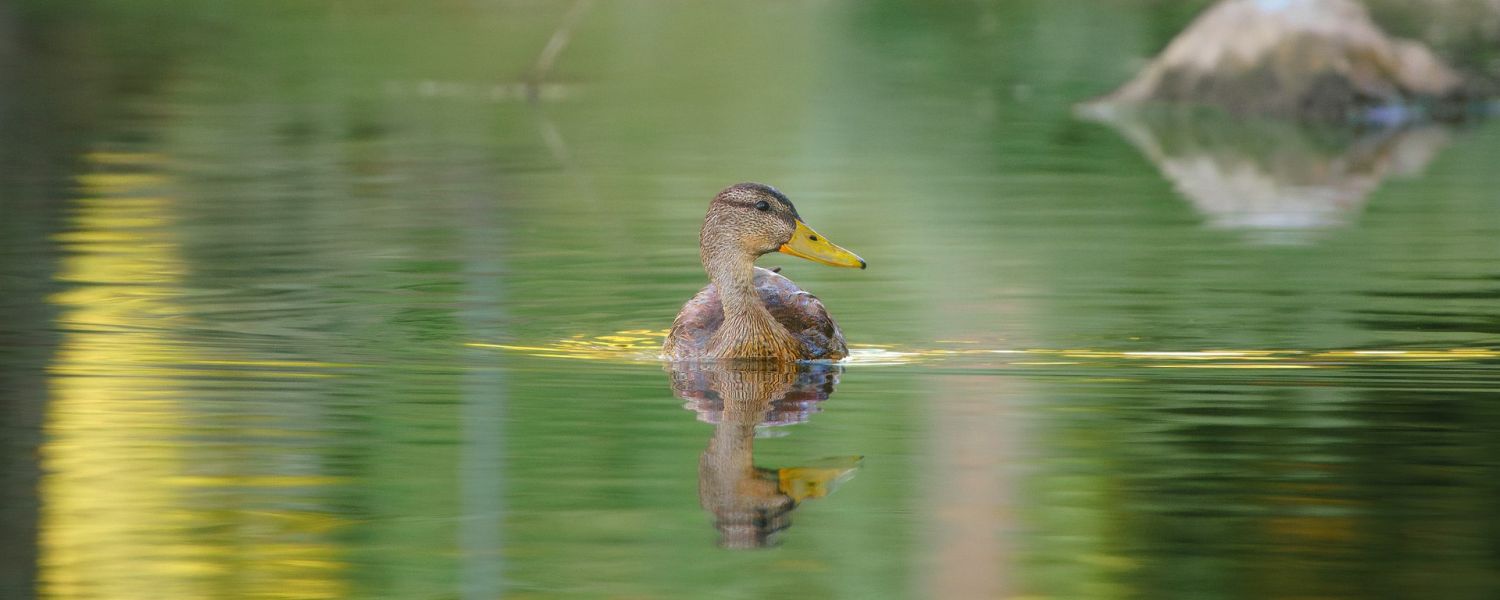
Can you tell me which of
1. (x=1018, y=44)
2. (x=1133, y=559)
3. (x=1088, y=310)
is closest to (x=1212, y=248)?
(x=1088, y=310)

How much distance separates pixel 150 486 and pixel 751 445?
225 cm

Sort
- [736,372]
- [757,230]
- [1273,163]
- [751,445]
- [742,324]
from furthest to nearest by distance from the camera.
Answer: [1273,163], [757,230], [742,324], [736,372], [751,445]

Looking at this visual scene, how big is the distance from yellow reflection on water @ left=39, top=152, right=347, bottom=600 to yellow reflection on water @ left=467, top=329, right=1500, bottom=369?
4.56ft

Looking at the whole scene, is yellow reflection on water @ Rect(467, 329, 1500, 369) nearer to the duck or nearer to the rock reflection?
the duck

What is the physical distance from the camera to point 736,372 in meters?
11.8

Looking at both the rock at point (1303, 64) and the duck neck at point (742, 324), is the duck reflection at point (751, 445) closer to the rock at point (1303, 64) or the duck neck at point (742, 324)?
the duck neck at point (742, 324)

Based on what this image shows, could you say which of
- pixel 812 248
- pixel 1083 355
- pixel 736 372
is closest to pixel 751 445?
pixel 736 372

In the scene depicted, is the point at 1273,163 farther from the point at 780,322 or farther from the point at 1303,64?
the point at 780,322

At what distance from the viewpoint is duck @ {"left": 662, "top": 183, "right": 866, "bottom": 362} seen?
11984mm

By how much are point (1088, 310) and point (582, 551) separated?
6342 millimetres

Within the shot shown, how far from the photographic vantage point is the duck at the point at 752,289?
1198 centimetres

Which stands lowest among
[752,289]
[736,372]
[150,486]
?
[150,486]

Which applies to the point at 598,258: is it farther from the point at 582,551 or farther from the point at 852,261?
the point at 582,551

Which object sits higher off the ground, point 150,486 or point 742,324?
point 742,324
